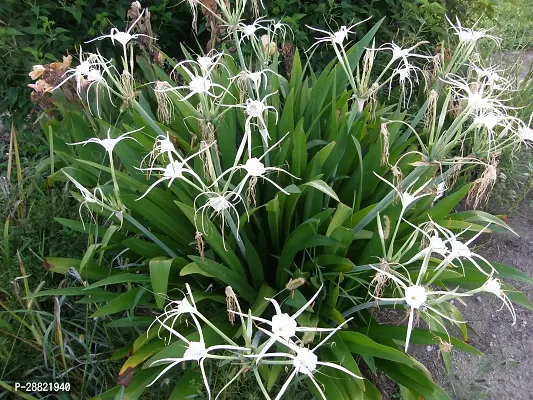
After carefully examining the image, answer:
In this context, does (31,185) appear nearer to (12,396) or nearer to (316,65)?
(12,396)

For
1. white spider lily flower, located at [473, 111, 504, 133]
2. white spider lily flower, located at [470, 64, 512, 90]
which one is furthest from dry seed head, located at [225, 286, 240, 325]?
white spider lily flower, located at [470, 64, 512, 90]

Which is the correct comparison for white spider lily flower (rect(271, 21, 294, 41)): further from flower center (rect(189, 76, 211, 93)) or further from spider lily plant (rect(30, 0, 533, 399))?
flower center (rect(189, 76, 211, 93))

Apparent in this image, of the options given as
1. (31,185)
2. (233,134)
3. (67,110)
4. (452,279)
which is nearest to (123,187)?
(233,134)

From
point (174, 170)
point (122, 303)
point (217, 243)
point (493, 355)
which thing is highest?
point (174, 170)

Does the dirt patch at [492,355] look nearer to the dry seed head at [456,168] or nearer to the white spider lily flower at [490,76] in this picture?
the dry seed head at [456,168]

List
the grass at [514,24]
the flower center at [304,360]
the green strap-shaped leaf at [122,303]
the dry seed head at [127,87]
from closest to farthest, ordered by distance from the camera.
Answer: the flower center at [304,360]
the dry seed head at [127,87]
the green strap-shaped leaf at [122,303]
the grass at [514,24]

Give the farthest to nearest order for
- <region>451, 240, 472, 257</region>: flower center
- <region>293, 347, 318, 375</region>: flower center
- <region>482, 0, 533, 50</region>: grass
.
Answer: <region>482, 0, 533, 50</region>: grass < <region>451, 240, 472, 257</region>: flower center < <region>293, 347, 318, 375</region>: flower center

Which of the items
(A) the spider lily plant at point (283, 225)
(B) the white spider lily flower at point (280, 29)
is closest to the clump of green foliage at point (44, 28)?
(B) the white spider lily flower at point (280, 29)

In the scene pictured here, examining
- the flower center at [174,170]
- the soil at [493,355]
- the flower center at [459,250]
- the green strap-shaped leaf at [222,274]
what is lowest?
the soil at [493,355]

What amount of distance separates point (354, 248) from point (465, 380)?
658 mm

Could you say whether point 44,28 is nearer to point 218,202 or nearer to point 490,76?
point 218,202

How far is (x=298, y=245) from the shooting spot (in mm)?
1460

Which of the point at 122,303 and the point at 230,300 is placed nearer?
the point at 230,300

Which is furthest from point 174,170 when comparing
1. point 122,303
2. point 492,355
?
point 492,355
